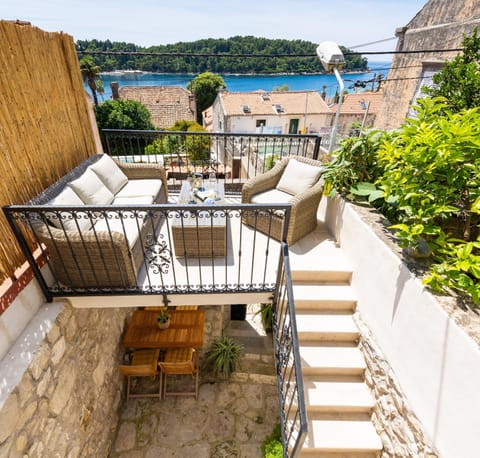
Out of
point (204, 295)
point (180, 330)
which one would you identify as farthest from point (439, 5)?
point (180, 330)

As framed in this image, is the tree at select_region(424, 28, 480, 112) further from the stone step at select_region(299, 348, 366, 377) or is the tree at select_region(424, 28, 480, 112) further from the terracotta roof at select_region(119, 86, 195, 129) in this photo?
the terracotta roof at select_region(119, 86, 195, 129)

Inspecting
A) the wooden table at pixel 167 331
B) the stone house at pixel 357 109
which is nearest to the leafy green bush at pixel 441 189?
the wooden table at pixel 167 331

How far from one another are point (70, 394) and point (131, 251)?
5.16 ft

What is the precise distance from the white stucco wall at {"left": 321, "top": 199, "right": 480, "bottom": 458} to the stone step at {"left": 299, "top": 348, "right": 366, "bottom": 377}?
374 millimetres

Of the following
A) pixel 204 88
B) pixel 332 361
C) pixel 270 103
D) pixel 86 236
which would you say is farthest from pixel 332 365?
pixel 204 88

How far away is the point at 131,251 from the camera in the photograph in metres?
2.62

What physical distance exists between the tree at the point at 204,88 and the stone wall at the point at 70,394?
30.0m

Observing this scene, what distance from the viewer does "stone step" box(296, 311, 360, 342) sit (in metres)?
2.82

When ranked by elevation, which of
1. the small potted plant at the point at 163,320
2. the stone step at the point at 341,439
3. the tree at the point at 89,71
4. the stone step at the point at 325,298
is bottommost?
the small potted plant at the point at 163,320

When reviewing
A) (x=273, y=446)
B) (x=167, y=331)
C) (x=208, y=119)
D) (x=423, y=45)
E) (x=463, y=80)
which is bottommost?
(x=208, y=119)

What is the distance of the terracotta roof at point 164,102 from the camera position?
2473 centimetres

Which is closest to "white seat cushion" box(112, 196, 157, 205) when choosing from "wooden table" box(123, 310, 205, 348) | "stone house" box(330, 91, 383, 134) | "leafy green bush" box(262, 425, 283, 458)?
"wooden table" box(123, 310, 205, 348)

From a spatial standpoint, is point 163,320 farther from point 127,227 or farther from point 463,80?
point 463,80

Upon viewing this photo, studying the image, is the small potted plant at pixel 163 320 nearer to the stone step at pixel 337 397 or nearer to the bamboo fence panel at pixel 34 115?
the bamboo fence panel at pixel 34 115
